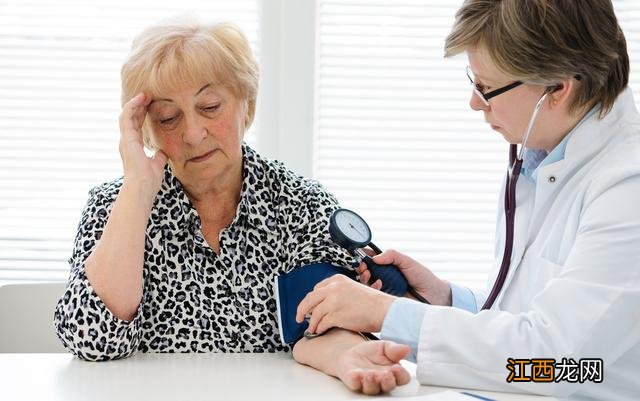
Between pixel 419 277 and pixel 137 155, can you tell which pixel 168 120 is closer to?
pixel 137 155

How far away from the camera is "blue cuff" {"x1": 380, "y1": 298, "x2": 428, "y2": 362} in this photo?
1.58 metres

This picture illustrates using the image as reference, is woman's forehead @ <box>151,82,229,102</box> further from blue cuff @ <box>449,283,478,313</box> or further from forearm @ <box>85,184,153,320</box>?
blue cuff @ <box>449,283,478,313</box>

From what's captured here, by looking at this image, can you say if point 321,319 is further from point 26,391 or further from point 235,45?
point 235,45

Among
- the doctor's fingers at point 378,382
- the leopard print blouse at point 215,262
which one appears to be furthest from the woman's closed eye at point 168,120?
the doctor's fingers at point 378,382

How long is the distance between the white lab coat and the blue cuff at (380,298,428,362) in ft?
0.06

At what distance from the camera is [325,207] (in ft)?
6.71

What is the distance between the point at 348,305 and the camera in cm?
167

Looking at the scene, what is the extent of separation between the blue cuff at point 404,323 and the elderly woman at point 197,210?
0.36 meters

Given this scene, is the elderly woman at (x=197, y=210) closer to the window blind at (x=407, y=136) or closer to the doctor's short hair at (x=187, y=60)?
the doctor's short hair at (x=187, y=60)

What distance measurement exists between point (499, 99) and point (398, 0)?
1.47 metres

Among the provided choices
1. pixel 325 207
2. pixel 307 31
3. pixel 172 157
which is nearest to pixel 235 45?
pixel 172 157

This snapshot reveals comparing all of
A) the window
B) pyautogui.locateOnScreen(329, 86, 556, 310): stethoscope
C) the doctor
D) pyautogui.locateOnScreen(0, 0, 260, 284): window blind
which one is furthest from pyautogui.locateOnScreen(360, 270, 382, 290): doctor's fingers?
pyautogui.locateOnScreen(0, 0, 260, 284): window blind

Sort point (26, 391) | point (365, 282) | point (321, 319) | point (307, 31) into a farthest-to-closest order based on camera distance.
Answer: point (307, 31)
point (365, 282)
point (321, 319)
point (26, 391)

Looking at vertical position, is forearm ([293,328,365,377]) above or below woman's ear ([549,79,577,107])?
below
